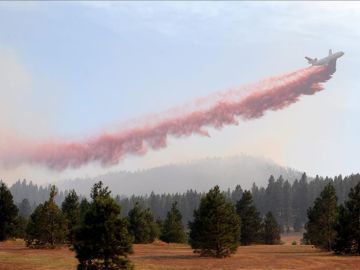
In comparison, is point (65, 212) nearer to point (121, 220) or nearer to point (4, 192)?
point (4, 192)

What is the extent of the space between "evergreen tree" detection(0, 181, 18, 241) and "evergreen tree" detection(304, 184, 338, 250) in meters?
48.4

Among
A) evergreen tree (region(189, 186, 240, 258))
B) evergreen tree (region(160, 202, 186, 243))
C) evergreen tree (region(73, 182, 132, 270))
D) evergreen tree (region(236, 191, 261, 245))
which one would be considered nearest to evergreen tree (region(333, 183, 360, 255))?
evergreen tree (region(189, 186, 240, 258))

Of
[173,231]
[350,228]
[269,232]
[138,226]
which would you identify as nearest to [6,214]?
[138,226]

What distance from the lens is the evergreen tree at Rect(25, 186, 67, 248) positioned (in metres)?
64.2

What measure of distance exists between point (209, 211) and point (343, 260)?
1555cm

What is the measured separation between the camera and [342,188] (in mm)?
195375

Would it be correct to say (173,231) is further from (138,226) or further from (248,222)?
(248,222)

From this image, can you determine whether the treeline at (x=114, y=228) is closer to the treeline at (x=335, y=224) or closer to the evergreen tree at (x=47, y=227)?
the evergreen tree at (x=47, y=227)

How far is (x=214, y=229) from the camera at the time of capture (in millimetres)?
52625

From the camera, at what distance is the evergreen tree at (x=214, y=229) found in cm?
5266

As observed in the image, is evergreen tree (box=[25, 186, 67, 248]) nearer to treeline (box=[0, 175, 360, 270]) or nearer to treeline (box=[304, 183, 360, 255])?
treeline (box=[0, 175, 360, 270])

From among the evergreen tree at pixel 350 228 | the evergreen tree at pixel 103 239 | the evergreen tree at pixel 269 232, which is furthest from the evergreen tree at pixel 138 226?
the evergreen tree at pixel 103 239

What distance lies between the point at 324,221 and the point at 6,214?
169ft

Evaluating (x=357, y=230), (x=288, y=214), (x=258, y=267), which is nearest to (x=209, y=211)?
(x=258, y=267)
